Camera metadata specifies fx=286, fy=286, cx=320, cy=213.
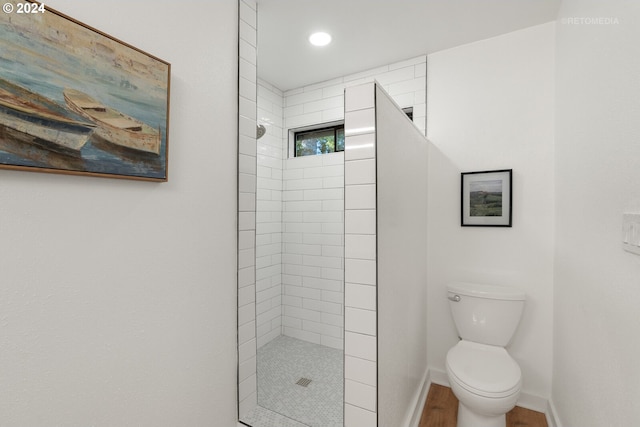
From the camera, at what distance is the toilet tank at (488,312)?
1848mm

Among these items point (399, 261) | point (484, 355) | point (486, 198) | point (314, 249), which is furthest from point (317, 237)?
point (484, 355)

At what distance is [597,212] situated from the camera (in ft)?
3.83

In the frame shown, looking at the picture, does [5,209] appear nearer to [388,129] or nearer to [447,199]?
[388,129]

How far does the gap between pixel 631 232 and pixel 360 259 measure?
851 mm

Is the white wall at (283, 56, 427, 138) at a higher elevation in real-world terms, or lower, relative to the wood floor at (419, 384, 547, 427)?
higher

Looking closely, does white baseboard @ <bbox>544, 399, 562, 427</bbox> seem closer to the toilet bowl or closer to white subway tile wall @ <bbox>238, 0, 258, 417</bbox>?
the toilet bowl

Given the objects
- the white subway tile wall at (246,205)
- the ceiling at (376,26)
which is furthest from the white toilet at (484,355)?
the ceiling at (376,26)

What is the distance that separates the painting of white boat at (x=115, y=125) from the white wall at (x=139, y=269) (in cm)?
14

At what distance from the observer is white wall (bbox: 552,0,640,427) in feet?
2.98

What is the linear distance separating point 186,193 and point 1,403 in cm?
86

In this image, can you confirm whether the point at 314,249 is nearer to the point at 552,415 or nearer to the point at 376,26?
the point at 376,26

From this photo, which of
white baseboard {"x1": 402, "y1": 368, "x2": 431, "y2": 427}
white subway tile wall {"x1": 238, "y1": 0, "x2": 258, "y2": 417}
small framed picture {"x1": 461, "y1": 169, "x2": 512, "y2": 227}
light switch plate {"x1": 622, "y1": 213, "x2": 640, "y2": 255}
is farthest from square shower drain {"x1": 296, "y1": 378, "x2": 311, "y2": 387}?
light switch plate {"x1": 622, "y1": 213, "x2": 640, "y2": 255}

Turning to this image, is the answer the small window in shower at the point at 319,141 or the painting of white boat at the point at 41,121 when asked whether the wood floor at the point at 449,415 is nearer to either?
the small window in shower at the point at 319,141

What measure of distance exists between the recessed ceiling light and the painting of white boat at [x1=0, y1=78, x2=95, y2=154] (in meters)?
1.62
